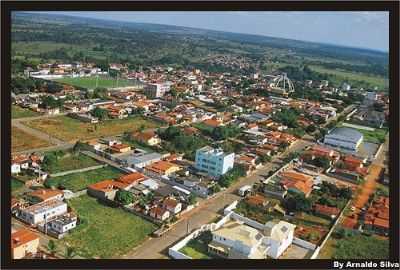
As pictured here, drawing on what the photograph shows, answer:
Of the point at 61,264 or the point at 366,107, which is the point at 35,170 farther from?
the point at 366,107

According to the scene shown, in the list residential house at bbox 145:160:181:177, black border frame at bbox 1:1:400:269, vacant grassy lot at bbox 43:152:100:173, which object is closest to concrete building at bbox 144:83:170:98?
vacant grassy lot at bbox 43:152:100:173

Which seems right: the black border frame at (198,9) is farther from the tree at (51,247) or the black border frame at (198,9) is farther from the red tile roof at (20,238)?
the tree at (51,247)

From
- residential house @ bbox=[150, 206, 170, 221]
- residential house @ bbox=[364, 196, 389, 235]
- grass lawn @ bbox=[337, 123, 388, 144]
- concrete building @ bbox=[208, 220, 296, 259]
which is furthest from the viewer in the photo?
grass lawn @ bbox=[337, 123, 388, 144]

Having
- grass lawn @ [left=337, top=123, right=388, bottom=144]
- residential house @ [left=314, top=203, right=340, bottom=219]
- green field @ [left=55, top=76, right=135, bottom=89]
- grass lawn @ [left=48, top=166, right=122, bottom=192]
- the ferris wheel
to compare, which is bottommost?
grass lawn @ [left=48, top=166, right=122, bottom=192]

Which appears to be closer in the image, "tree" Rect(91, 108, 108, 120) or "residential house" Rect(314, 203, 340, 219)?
"residential house" Rect(314, 203, 340, 219)

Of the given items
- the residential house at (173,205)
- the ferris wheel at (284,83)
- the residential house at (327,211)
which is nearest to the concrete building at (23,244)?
the residential house at (173,205)

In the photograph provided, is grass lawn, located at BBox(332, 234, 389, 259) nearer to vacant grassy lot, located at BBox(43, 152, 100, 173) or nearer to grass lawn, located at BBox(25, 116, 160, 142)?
vacant grassy lot, located at BBox(43, 152, 100, 173)

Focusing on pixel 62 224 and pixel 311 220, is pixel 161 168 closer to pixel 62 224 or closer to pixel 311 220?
pixel 62 224
